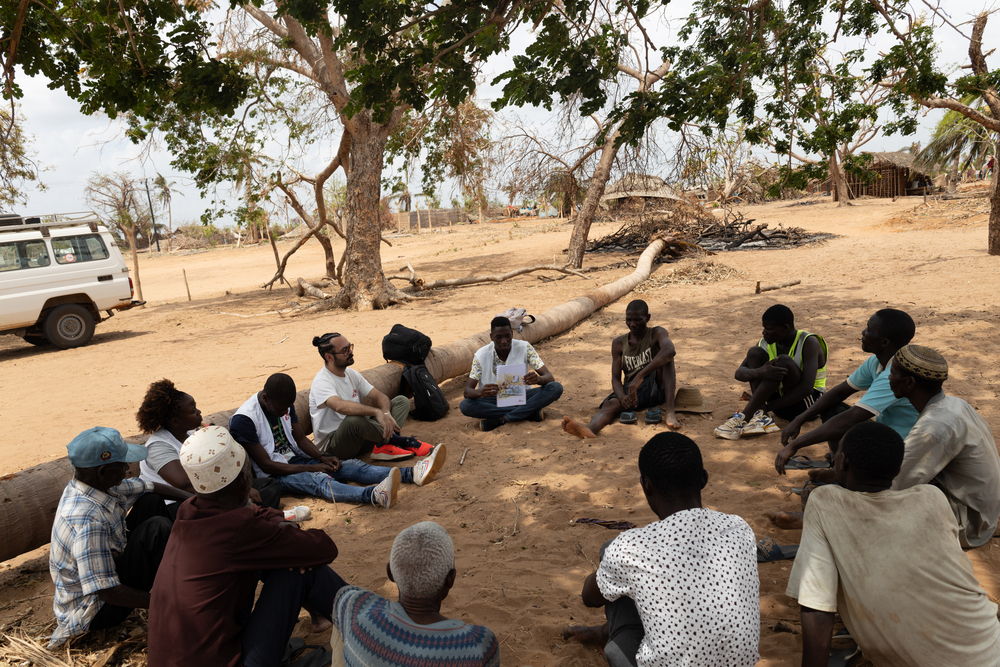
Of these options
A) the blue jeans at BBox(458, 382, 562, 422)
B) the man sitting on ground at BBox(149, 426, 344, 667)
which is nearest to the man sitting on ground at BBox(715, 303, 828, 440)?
the blue jeans at BBox(458, 382, 562, 422)

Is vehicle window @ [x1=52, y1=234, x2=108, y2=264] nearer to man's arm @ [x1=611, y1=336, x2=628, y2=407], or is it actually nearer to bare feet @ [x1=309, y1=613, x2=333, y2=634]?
man's arm @ [x1=611, y1=336, x2=628, y2=407]

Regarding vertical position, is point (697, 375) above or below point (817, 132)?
below

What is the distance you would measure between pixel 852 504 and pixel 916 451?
71 centimetres

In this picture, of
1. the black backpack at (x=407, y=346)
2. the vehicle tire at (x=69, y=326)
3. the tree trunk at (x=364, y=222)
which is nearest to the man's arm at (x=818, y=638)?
the black backpack at (x=407, y=346)

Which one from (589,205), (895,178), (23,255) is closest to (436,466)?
(23,255)

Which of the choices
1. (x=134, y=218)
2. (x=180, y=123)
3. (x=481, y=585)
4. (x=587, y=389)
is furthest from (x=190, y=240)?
(x=481, y=585)

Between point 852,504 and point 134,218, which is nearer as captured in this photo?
point 852,504

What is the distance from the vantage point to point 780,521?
3.63 meters

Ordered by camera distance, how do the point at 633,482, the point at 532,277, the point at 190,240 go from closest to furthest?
the point at 633,482
the point at 532,277
the point at 190,240

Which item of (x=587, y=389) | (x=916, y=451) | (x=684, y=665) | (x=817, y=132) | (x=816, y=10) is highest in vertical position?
(x=816, y=10)

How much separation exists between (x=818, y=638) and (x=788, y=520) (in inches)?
55.0

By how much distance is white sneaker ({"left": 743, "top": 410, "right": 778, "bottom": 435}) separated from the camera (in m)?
4.96

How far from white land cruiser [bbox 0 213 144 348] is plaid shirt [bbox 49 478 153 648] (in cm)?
1032

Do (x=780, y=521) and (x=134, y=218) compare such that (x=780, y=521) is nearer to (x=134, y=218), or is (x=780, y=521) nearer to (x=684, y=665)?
(x=684, y=665)
